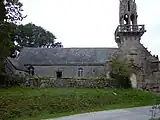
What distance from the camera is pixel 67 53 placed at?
58312mm

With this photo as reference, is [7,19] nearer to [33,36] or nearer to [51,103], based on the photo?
[51,103]

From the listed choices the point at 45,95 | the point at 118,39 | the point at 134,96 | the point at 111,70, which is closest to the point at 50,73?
the point at 118,39

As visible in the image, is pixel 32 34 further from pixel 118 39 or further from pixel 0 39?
pixel 0 39

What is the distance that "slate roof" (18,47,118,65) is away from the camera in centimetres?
5634

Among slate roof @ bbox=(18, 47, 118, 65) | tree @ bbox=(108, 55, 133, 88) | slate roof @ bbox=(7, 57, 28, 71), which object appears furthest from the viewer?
slate roof @ bbox=(18, 47, 118, 65)

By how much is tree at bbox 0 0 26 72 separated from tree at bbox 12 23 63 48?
151 feet

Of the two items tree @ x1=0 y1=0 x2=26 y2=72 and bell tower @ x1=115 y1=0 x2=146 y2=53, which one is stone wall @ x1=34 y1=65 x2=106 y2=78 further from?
tree @ x1=0 y1=0 x2=26 y2=72

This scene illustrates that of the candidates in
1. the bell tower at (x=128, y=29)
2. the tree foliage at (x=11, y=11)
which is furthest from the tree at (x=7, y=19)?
the bell tower at (x=128, y=29)

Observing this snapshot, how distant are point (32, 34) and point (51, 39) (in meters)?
5.41

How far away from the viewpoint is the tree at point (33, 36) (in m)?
78.8

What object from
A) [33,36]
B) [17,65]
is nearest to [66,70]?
[17,65]

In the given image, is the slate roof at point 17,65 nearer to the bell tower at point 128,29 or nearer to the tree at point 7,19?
the bell tower at point 128,29

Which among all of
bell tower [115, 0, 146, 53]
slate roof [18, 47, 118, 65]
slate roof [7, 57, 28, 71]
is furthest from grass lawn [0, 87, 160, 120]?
slate roof [7, 57, 28, 71]

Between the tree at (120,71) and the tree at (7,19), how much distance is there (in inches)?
587
